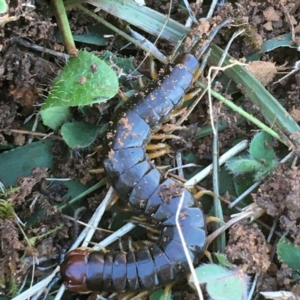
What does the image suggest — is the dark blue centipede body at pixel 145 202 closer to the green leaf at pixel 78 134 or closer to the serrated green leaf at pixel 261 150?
the green leaf at pixel 78 134

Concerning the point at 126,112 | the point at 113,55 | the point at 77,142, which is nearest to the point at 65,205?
the point at 77,142

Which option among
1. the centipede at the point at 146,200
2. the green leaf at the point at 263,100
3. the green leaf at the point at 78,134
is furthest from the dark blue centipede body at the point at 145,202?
the green leaf at the point at 263,100

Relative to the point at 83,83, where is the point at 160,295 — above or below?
below

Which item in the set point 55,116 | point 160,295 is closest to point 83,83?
point 55,116

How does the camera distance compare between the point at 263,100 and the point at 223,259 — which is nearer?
the point at 223,259

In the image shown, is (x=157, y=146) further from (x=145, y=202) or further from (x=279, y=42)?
(x=279, y=42)

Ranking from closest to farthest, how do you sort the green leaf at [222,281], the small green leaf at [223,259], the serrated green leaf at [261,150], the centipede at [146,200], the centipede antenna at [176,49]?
the green leaf at [222,281] < the small green leaf at [223,259] < the centipede at [146,200] < the serrated green leaf at [261,150] < the centipede antenna at [176,49]
